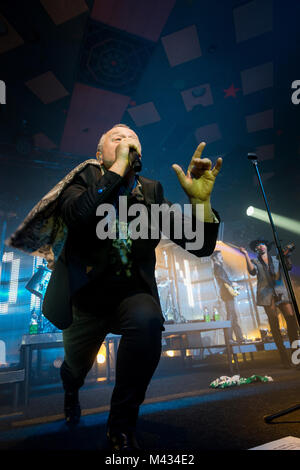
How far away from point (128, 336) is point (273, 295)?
4315 millimetres

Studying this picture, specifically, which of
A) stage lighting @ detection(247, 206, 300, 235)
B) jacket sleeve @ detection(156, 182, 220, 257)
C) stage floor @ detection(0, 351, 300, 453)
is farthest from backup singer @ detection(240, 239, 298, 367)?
jacket sleeve @ detection(156, 182, 220, 257)

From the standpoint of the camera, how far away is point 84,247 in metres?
1.35

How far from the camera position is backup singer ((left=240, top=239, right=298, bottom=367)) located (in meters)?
4.54

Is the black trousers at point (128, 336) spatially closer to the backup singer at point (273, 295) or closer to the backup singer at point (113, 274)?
the backup singer at point (113, 274)

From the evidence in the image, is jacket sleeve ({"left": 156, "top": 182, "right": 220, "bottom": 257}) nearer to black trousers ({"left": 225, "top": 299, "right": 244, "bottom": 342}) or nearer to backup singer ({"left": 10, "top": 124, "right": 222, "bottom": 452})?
backup singer ({"left": 10, "top": 124, "right": 222, "bottom": 452})

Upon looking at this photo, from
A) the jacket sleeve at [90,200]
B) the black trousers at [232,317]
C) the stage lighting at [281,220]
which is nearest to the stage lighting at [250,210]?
the stage lighting at [281,220]

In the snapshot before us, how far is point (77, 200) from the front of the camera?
1230 mm

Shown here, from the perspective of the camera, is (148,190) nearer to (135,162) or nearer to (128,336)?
(135,162)

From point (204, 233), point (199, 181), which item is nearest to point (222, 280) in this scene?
point (204, 233)

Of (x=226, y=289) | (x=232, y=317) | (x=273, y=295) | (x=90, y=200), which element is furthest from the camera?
(x=232, y=317)

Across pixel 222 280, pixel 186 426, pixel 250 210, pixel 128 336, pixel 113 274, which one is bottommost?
pixel 186 426

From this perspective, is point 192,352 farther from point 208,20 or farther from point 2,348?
point 208,20

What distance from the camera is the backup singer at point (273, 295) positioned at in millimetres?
4539

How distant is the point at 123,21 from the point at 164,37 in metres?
0.77
